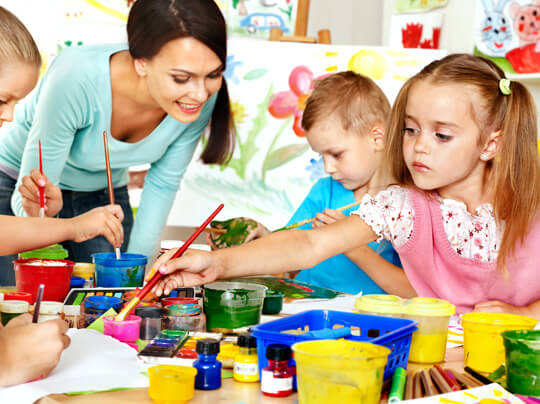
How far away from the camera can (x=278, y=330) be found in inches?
29.6

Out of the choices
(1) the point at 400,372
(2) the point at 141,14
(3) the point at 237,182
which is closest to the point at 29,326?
(1) the point at 400,372

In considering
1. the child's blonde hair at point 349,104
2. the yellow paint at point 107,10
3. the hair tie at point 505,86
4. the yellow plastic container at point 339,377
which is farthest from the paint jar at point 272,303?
the yellow paint at point 107,10

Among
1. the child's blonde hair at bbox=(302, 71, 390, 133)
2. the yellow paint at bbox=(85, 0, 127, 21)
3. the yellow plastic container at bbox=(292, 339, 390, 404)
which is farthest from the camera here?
the yellow paint at bbox=(85, 0, 127, 21)

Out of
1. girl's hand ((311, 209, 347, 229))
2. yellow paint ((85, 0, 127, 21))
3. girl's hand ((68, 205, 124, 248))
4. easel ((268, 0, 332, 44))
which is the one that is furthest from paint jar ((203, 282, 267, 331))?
yellow paint ((85, 0, 127, 21))

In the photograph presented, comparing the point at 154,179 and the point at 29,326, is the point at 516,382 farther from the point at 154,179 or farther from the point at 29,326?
the point at 154,179

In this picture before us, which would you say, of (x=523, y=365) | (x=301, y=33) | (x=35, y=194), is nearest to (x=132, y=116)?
(x=35, y=194)

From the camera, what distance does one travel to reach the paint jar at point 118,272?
119 centimetres

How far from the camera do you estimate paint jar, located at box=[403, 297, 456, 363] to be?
0.81 m

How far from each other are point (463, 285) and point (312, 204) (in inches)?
27.2

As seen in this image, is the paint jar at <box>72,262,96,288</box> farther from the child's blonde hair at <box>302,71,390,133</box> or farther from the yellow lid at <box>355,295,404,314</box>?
the child's blonde hair at <box>302,71,390,133</box>

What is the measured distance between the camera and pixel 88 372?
72 centimetres

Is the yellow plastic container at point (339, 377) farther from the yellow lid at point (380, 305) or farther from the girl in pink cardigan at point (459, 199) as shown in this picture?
the girl in pink cardigan at point (459, 199)

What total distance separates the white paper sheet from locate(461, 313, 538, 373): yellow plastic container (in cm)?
42

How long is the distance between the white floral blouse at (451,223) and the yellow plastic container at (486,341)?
441mm
